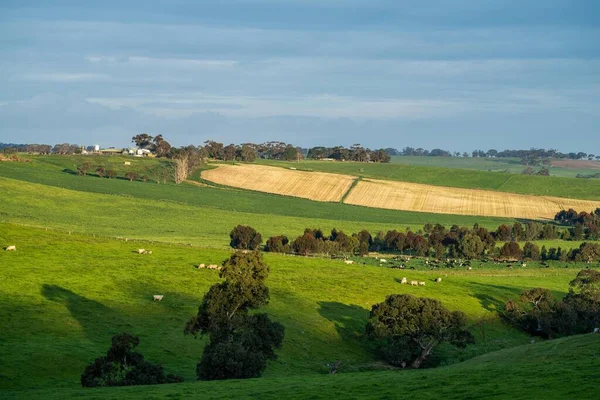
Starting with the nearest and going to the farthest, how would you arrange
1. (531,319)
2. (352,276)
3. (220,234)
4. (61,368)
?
(61,368) → (531,319) → (352,276) → (220,234)

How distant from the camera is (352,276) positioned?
96000mm

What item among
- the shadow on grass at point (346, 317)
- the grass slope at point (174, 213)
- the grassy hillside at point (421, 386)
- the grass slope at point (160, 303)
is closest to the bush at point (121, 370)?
the grass slope at point (160, 303)

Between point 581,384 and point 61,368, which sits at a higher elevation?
point 581,384

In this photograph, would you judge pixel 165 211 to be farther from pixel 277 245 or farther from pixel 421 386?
pixel 421 386

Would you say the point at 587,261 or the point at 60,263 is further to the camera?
the point at 587,261

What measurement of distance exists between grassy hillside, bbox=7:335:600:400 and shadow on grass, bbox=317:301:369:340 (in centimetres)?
2478

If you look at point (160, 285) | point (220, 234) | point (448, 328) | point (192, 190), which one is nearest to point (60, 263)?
point (160, 285)

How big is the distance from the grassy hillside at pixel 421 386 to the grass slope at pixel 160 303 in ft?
28.7

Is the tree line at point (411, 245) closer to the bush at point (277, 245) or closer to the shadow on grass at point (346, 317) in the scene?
the bush at point (277, 245)

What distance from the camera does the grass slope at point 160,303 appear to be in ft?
198

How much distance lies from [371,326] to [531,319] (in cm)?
2181

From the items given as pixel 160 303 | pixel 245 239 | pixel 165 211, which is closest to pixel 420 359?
pixel 160 303

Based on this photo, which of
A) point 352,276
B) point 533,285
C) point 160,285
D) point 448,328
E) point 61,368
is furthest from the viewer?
point 533,285

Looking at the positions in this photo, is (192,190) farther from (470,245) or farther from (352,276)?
(352,276)
